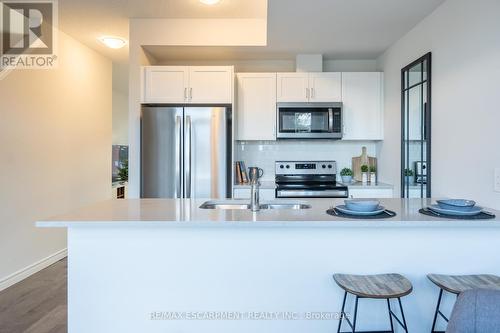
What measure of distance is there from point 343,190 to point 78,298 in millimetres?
2629

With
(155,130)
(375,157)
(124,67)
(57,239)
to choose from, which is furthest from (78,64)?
(375,157)

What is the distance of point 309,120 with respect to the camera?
147 inches

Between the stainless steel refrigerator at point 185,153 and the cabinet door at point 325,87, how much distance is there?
1141mm

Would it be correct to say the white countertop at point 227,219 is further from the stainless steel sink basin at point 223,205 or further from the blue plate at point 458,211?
the stainless steel sink basin at point 223,205

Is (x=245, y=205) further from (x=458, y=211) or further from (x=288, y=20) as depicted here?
(x=288, y=20)

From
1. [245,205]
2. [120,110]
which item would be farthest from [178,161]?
[120,110]

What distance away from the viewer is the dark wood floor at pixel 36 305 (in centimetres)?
238

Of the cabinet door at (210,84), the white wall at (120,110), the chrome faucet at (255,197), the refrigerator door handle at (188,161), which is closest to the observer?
the chrome faucet at (255,197)

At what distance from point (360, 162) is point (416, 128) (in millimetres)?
1072

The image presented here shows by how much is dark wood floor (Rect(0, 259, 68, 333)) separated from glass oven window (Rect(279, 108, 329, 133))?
2713mm

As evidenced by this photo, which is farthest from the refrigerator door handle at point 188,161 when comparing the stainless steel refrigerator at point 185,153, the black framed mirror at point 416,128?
the black framed mirror at point 416,128

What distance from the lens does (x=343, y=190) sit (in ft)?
11.5

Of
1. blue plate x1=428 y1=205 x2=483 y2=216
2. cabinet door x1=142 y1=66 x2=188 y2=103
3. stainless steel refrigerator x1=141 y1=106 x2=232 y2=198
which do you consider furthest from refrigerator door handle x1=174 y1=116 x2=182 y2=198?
blue plate x1=428 y1=205 x2=483 y2=216

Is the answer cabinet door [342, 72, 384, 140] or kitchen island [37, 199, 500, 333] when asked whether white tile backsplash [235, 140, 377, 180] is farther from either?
kitchen island [37, 199, 500, 333]
